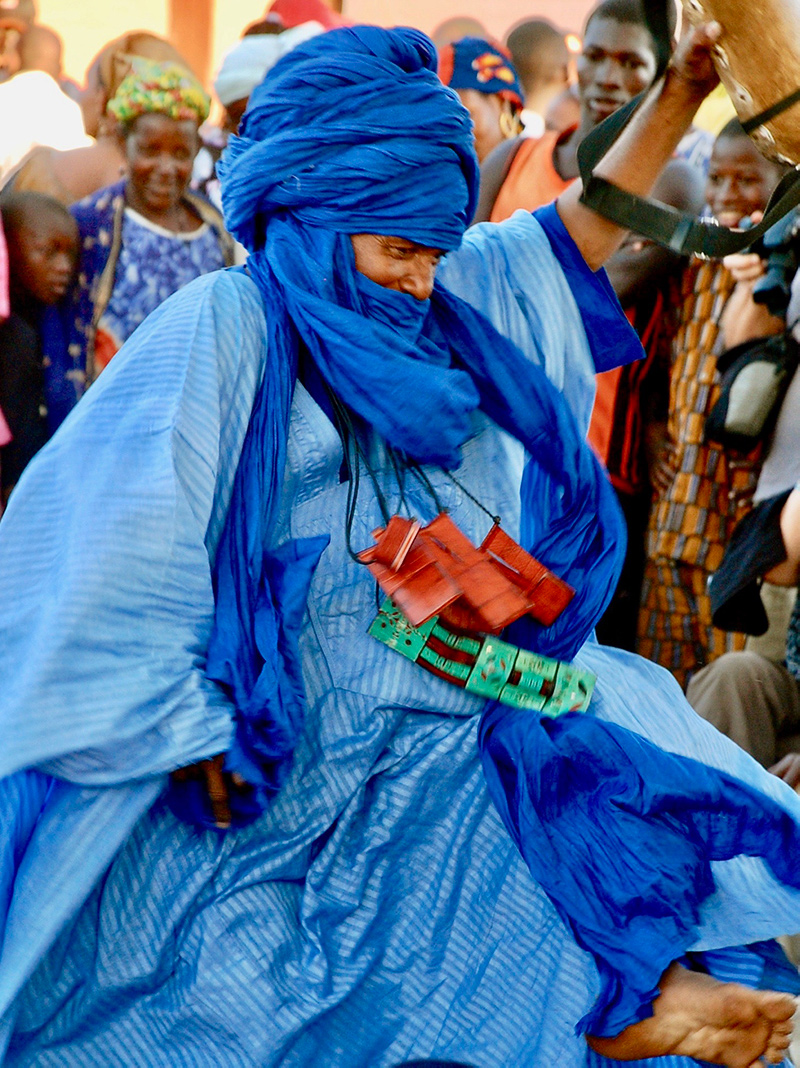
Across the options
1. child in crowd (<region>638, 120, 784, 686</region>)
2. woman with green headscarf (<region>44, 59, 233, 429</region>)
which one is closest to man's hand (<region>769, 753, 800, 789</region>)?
child in crowd (<region>638, 120, 784, 686</region>)

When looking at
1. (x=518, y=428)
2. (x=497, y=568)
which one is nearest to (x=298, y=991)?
(x=497, y=568)

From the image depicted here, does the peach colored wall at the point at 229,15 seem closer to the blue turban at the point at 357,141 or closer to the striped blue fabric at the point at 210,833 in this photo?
the blue turban at the point at 357,141

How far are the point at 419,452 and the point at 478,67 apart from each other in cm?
387

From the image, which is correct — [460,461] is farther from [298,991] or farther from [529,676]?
[298,991]

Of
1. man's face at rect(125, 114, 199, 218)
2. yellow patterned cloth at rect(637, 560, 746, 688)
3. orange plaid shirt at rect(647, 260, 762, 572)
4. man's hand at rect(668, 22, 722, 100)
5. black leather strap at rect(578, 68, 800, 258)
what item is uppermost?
man's hand at rect(668, 22, 722, 100)

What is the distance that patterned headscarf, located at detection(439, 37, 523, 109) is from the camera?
225 inches

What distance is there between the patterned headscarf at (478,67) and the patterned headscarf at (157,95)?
1052 mm

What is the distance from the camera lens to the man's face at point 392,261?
7.70ft

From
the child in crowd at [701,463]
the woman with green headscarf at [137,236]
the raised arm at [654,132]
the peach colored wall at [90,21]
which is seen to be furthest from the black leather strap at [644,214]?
the peach colored wall at [90,21]

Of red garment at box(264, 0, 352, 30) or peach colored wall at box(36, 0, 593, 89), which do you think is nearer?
red garment at box(264, 0, 352, 30)

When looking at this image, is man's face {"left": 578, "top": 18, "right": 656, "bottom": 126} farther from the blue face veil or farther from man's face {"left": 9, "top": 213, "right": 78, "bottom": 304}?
the blue face veil

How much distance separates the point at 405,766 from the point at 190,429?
0.64 m

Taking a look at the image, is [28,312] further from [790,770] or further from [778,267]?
[790,770]

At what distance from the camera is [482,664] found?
2.26 m
